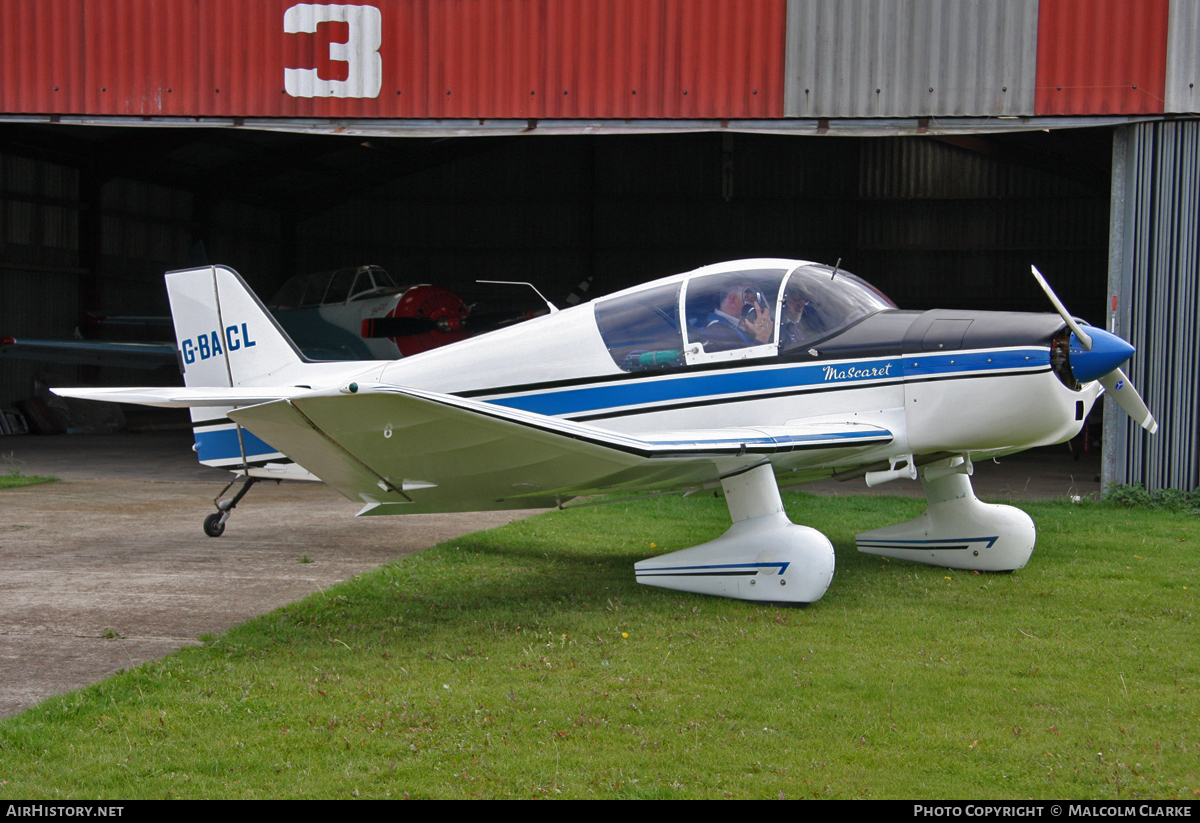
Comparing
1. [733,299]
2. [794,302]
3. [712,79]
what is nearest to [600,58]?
[712,79]

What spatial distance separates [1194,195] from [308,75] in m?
10.0

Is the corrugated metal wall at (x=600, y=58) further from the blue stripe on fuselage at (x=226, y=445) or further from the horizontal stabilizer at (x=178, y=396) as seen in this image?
the horizontal stabilizer at (x=178, y=396)

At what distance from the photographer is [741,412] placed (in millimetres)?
6059

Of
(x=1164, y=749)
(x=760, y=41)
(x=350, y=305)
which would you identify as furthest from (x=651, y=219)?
(x=1164, y=749)

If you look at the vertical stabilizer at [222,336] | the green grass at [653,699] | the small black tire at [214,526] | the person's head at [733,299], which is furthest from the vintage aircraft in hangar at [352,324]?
the green grass at [653,699]

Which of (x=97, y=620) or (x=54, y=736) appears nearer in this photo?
(x=54, y=736)

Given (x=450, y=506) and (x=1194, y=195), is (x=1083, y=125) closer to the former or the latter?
(x=1194, y=195)

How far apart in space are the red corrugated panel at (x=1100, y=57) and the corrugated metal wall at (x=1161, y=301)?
1.49 ft

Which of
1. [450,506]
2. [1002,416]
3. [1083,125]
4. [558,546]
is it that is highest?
[1083,125]

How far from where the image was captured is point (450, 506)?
596 centimetres

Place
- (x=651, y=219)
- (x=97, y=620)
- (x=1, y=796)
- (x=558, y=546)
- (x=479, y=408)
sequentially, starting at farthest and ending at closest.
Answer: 1. (x=651, y=219)
2. (x=558, y=546)
3. (x=97, y=620)
4. (x=479, y=408)
5. (x=1, y=796)

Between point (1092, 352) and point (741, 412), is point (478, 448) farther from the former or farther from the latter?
point (1092, 352)

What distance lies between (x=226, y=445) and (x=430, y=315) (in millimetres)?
10818

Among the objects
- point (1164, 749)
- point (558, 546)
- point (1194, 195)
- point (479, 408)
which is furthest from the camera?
point (1194, 195)
